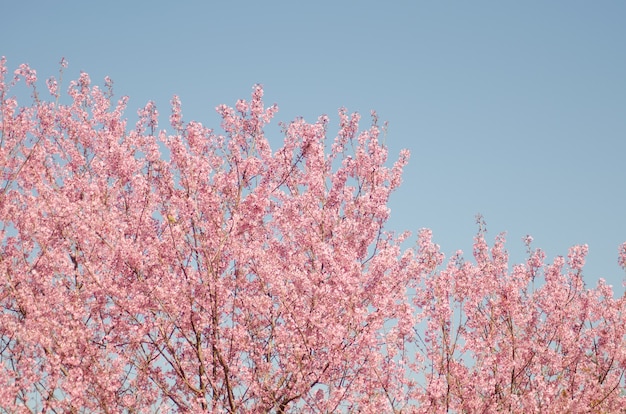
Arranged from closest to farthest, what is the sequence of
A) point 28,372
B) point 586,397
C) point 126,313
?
point 28,372
point 126,313
point 586,397

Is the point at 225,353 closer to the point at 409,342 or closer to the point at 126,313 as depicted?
the point at 126,313

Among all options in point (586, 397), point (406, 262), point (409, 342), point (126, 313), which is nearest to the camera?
point (126, 313)

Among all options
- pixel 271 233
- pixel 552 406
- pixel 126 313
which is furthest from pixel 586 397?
pixel 126 313

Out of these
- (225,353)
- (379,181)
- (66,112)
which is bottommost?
(225,353)

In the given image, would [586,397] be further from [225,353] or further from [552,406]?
[225,353]

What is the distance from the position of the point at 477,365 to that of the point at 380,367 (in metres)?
2.24

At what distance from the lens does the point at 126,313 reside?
973 centimetres

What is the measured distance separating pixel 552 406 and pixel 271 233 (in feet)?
19.4

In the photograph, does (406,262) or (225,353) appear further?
(406,262)

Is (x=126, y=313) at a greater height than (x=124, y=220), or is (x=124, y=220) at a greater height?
(x=124, y=220)

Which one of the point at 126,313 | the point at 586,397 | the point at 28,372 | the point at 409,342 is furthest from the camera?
the point at 586,397

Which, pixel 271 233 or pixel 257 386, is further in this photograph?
pixel 271 233

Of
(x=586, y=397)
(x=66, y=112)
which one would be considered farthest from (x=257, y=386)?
(x=66, y=112)

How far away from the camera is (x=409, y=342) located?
34.7 ft
